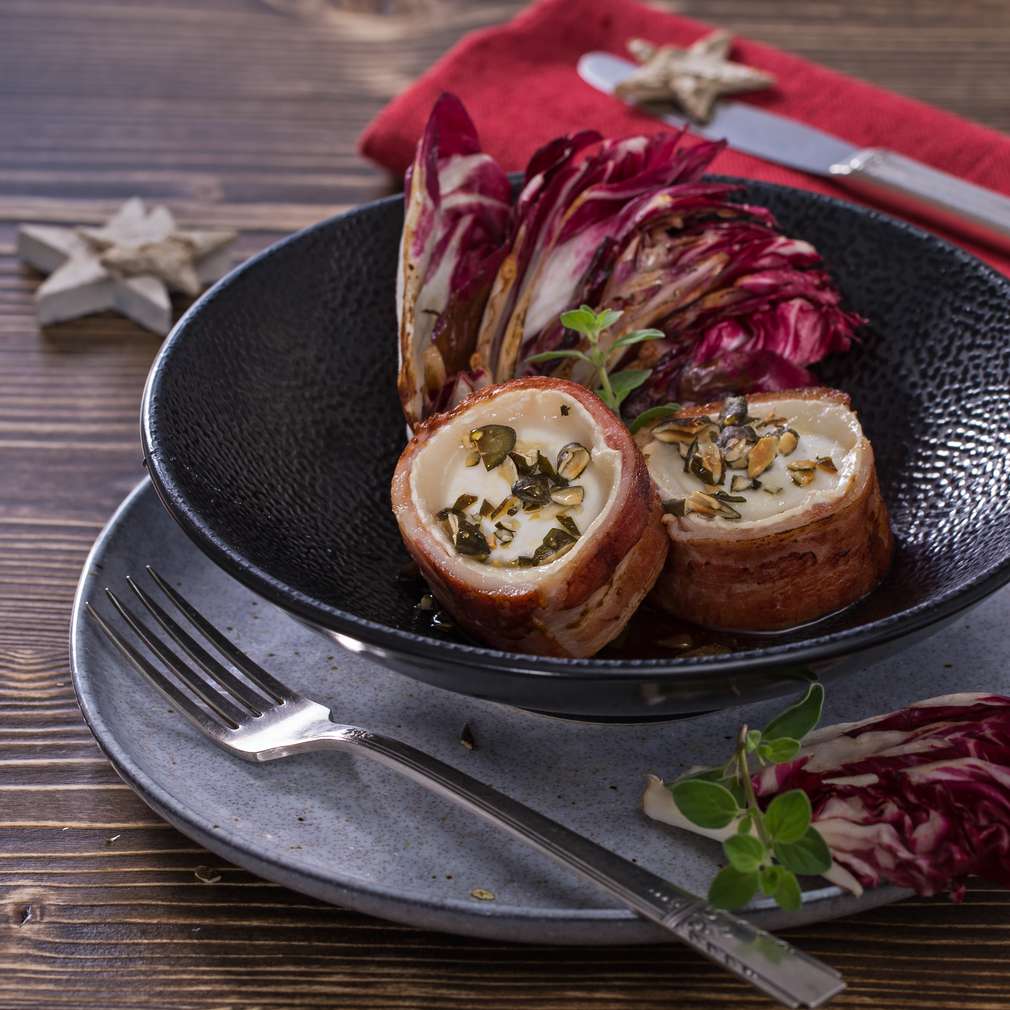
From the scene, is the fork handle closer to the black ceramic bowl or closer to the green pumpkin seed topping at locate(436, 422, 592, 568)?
the black ceramic bowl

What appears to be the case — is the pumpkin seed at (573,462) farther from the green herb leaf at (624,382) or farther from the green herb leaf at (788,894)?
the green herb leaf at (788,894)

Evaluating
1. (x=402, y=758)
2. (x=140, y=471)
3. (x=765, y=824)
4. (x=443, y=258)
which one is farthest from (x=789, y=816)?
(x=140, y=471)

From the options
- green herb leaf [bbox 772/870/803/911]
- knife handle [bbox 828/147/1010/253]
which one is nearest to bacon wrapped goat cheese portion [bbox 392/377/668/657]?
green herb leaf [bbox 772/870/803/911]

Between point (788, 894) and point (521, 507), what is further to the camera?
point (521, 507)

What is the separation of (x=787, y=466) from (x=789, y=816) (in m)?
0.57

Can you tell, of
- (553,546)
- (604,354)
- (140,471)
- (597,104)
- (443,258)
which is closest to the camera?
(553,546)

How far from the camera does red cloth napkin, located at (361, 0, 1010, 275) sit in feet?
10.0

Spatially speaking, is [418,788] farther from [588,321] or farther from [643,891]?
[588,321]

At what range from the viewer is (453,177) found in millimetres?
2303

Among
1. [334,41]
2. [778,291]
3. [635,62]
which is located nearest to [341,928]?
[778,291]

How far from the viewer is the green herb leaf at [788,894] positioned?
144 cm

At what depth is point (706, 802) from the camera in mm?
1518

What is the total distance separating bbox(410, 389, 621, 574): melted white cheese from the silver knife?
130 cm

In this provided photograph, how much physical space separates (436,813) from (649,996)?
13.6 inches
